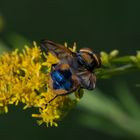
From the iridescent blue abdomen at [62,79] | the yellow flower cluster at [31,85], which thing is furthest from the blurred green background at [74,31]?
the iridescent blue abdomen at [62,79]

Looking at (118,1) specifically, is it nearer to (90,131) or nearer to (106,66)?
(90,131)

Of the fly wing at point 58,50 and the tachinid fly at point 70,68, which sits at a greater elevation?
the fly wing at point 58,50

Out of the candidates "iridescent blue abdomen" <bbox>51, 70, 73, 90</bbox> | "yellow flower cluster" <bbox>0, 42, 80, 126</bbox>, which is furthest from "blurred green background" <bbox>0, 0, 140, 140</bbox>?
"iridescent blue abdomen" <bbox>51, 70, 73, 90</bbox>

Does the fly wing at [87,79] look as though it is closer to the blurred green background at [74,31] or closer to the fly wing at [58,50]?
the fly wing at [58,50]

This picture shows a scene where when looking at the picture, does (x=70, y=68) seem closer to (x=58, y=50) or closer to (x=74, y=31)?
(x=58, y=50)

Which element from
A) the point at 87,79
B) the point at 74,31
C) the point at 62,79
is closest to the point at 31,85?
the point at 62,79

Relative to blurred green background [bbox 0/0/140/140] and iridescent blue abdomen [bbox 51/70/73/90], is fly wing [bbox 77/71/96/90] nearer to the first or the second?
iridescent blue abdomen [bbox 51/70/73/90]
